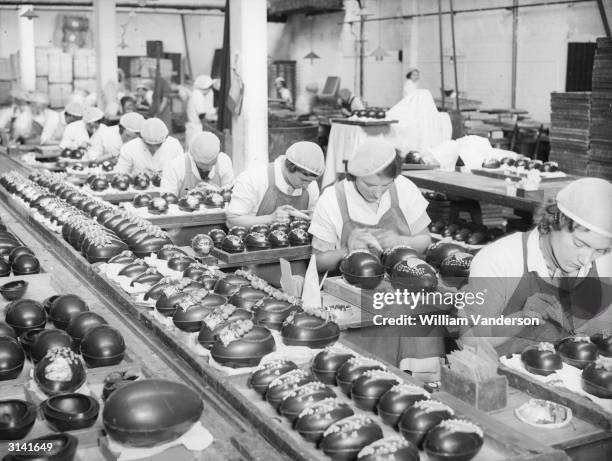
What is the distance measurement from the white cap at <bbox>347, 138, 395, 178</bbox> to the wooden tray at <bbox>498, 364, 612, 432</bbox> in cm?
168

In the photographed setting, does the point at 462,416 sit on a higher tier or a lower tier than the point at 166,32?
lower

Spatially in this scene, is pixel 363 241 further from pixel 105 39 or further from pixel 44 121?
pixel 44 121

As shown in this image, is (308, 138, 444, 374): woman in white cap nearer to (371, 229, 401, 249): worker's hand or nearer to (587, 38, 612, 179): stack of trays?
(371, 229, 401, 249): worker's hand

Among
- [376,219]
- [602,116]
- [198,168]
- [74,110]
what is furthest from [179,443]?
[74,110]

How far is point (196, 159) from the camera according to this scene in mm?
6148

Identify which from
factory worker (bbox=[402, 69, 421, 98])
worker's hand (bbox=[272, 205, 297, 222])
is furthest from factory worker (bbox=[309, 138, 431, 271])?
factory worker (bbox=[402, 69, 421, 98])

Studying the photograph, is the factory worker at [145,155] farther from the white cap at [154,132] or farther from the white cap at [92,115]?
the white cap at [92,115]

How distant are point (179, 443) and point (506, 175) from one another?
5205 millimetres

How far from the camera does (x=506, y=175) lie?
6.57 meters

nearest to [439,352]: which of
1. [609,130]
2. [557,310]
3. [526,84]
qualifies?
[557,310]

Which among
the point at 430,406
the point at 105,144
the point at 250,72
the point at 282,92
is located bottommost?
the point at 430,406

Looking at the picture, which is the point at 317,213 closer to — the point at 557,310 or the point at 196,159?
the point at 557,310

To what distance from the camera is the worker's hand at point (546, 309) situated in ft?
9.45

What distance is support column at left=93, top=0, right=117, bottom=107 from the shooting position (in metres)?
12.6
